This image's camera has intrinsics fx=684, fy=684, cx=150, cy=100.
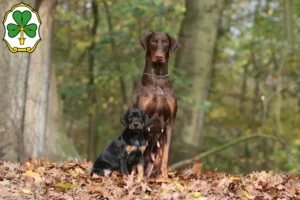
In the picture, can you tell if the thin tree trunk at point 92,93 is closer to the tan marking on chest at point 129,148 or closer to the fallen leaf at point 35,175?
the fallen leaf at point 35,175

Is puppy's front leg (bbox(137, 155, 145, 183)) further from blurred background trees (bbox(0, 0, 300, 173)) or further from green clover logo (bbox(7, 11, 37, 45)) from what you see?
green clover logo (bbox(7, 11, 37, 45))

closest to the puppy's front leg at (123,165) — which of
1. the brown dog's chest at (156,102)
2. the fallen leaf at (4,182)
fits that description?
the brown dog's chest at (156,102)

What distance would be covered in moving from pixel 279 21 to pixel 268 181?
13892 millimetres

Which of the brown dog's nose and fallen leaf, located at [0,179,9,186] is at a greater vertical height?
the brown dog's nose

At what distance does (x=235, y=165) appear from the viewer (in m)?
21.3

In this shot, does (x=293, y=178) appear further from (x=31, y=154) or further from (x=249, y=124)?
(x=249, y=124)

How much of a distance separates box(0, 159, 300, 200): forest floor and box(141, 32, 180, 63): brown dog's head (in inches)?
57.2

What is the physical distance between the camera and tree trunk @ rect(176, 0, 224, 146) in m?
15.7

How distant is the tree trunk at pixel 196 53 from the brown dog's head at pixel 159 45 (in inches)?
295

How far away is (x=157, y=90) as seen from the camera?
8234mm

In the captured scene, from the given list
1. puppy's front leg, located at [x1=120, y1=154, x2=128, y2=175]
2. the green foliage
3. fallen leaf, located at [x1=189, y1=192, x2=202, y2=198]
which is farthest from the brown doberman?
the green foliage

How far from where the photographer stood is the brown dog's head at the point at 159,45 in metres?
8.11

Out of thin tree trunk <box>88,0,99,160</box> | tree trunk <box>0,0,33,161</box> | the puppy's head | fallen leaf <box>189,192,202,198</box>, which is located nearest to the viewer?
fallen leaf <box>189,192,202,198</box>

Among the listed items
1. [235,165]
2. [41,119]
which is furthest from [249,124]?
[41,119]
